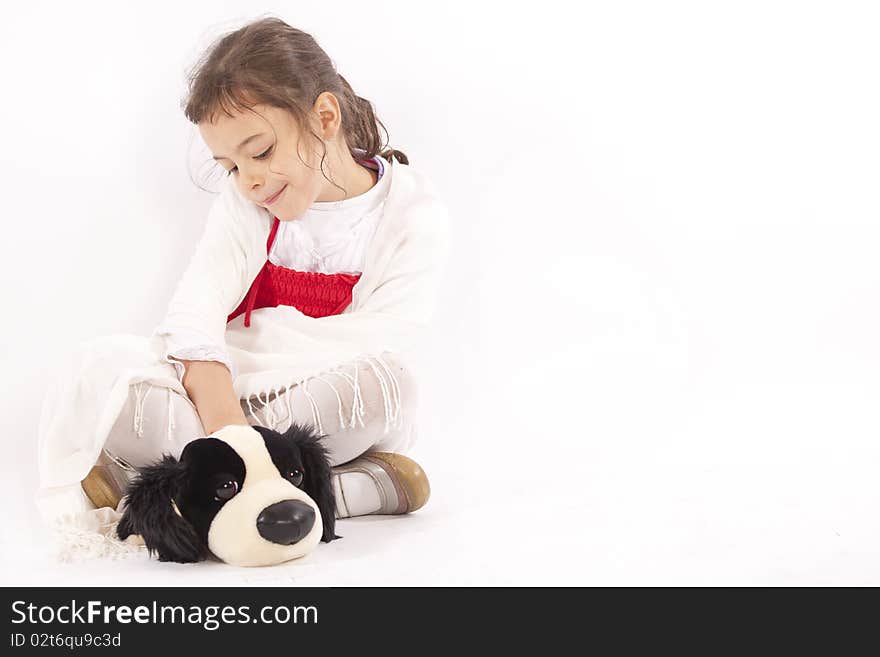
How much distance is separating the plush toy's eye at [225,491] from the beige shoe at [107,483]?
0.23 meters

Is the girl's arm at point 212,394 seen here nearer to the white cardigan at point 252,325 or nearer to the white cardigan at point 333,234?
the white cardigan at point 252,325

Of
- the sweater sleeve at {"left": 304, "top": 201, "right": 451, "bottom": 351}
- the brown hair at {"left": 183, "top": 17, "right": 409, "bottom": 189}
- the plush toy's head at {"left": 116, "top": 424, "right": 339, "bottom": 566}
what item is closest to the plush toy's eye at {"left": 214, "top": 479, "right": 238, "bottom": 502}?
the plush toy's head at {"left": 116, "top": 424, "right": 339, "bottom": 566}

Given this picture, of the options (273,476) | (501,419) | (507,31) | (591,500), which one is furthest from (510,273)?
(273,476)

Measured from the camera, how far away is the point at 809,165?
2.05 meters

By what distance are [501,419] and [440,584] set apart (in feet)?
2.50

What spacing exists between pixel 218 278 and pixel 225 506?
0.42 meters

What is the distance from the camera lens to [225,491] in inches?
45.4

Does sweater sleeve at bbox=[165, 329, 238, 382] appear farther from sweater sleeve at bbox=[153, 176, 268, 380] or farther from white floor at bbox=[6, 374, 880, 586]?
white floor at bbox=[6, 374, 880, 586]

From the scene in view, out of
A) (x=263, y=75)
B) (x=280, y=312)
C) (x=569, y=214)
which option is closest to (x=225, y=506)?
(x=280, y=312)

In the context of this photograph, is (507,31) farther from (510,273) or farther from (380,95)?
(510,273)

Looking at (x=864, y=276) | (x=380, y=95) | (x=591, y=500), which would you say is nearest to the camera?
(x=591, y=500)

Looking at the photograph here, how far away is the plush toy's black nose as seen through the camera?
1120mm

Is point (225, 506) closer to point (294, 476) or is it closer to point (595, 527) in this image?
point (294, 476)

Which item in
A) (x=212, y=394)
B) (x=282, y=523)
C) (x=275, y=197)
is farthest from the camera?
(x=275, y=197)
